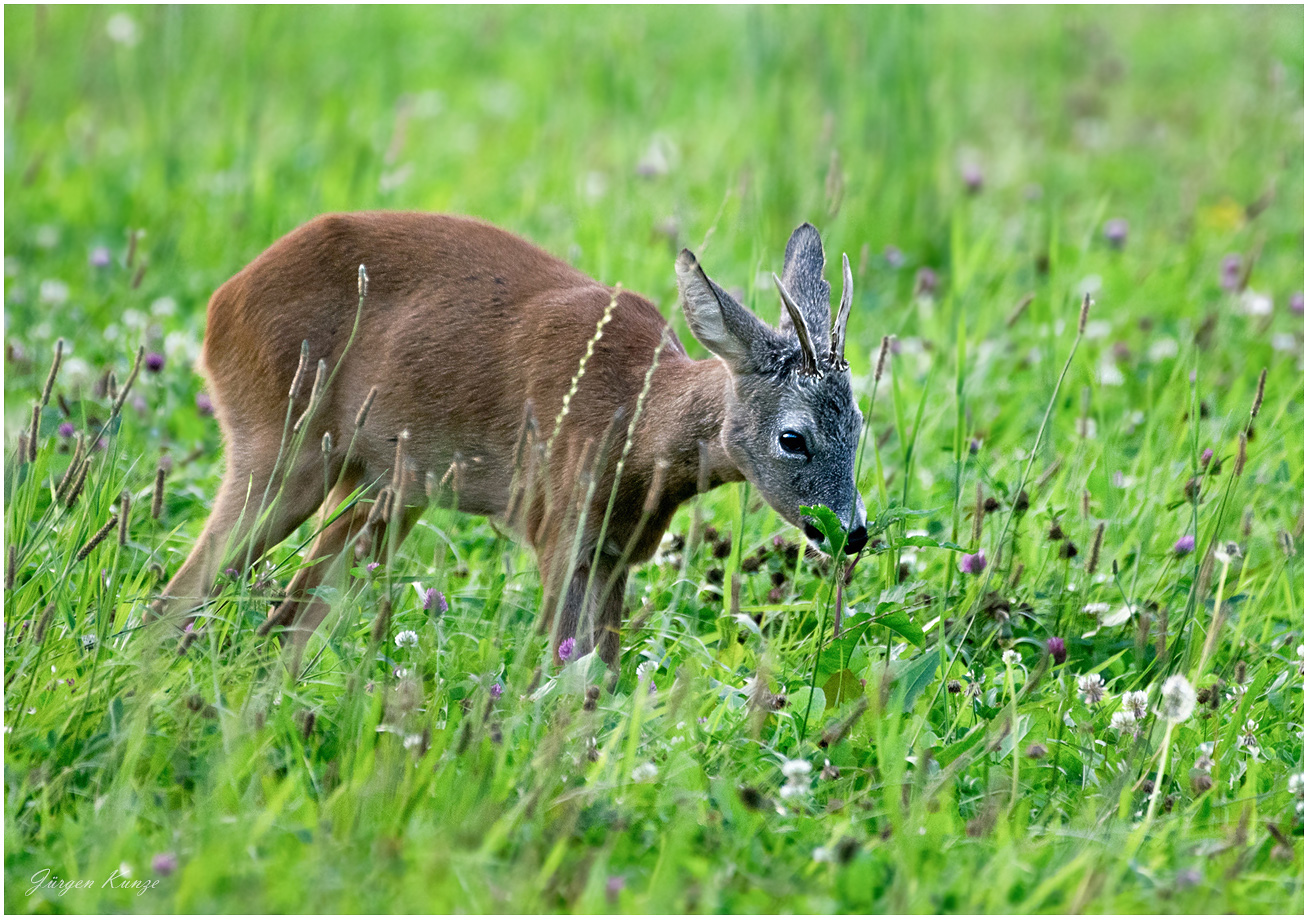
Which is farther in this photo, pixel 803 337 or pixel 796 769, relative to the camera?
pixel 803 337

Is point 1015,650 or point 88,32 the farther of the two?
point 88,32

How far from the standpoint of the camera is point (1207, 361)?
5.80 meters

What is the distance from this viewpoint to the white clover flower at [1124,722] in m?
3.42

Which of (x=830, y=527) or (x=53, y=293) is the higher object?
(x=830, y=527)

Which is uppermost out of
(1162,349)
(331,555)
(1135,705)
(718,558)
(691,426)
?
(691,426)

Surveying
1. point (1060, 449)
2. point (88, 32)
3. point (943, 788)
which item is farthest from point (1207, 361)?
point (88, 32)

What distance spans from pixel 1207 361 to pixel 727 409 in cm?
277

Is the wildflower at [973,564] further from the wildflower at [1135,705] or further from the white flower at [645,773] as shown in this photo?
the white flower at [645,773]

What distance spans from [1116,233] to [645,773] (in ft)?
15.6

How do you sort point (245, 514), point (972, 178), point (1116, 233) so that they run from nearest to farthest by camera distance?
point (245, 514) → point (1116, 233) → point (972, 178)

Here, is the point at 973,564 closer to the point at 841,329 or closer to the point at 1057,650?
the point at 1057,650

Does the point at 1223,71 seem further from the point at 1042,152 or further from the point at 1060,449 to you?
the point at 1060,449

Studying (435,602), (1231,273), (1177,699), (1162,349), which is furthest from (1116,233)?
(435,602)

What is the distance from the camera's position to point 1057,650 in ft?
12.3
